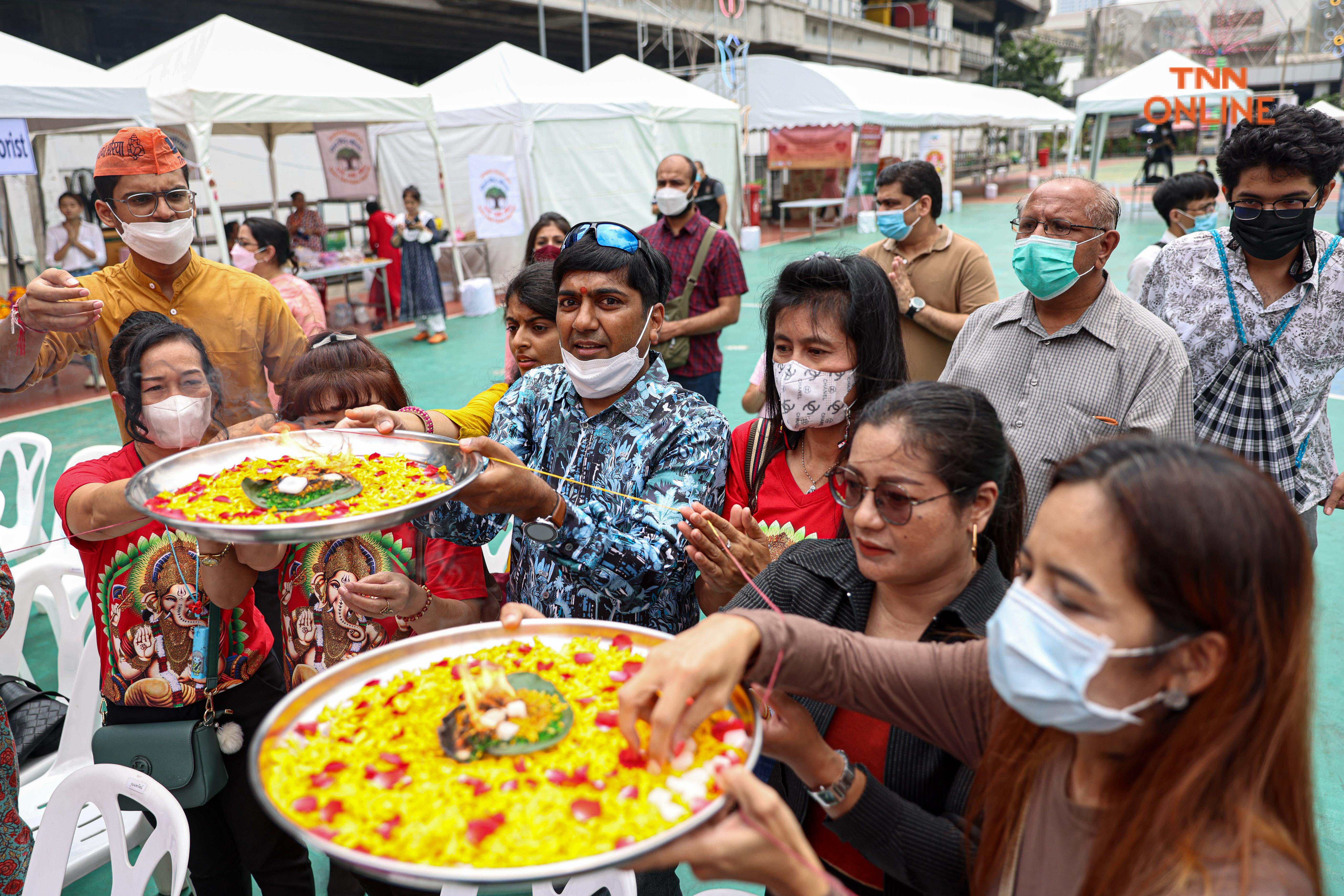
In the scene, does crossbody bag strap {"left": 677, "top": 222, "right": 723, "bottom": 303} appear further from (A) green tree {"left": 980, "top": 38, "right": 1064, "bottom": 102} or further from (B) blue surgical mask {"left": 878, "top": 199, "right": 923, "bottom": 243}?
(A) green tree {"left": 980, "top": 38, "right": 1064, "bottom": 102}

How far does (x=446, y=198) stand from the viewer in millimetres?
12750

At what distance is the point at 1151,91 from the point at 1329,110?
27.8 ft

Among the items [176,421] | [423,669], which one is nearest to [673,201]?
[176,421]

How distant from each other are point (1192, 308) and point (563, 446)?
251 centimetres

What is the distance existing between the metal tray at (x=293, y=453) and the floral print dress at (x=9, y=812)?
0.50m

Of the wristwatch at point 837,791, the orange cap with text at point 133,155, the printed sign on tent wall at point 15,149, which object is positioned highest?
the printed sign on tent wall at point 15,149

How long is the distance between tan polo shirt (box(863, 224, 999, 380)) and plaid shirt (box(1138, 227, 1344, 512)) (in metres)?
1.06

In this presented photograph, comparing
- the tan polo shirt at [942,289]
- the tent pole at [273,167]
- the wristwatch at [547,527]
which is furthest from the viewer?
the tent pole at [273,167]

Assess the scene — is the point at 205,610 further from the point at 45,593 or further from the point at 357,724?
the point at 45,593

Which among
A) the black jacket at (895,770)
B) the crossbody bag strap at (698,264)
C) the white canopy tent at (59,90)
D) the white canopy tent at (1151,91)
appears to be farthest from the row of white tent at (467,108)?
the black jacket at (895,770)

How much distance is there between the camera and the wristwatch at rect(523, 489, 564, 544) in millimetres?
2031

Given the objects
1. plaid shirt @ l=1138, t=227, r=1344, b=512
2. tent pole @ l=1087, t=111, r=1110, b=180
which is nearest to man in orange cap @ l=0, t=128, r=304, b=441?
plaid shirt @ l=1138, t=227, r=1344, b=512

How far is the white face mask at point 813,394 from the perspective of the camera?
2383 millimetres

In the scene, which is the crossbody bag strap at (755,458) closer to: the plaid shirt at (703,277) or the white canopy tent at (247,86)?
A: the plaid shirt at (703,277)
